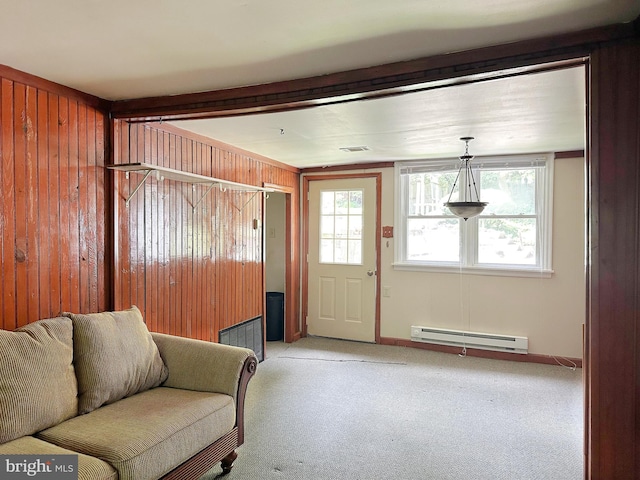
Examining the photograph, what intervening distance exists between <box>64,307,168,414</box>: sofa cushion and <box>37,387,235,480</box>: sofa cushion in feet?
0.25

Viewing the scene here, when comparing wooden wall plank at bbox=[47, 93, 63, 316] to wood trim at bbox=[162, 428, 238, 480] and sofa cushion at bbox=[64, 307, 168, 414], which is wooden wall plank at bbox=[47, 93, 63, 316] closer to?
sofa cushion at bbox=[64, 307, 168, 414]

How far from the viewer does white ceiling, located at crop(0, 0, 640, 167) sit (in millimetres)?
1630

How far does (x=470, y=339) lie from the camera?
4.88 meters

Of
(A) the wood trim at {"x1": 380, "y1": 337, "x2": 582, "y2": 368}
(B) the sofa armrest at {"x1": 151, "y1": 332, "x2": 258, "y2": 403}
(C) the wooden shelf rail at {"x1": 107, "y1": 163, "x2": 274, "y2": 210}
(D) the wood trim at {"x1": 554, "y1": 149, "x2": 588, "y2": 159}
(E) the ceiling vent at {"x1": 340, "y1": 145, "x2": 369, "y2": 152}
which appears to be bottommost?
(A) the wood trim at {"x1": 380, "y1": 337, "x2": 582, "y2": 368}

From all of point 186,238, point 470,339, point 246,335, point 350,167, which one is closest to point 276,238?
point 350,167

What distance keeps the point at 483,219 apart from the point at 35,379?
4.43 metres

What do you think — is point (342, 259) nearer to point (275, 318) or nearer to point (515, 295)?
point (275, 318)

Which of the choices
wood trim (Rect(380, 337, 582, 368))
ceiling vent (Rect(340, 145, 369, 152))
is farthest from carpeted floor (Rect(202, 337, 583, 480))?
ceiling vent (Rect(340, 145, 369, 152))

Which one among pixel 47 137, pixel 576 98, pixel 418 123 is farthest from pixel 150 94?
pixel 576 98

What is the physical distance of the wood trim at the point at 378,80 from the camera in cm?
180

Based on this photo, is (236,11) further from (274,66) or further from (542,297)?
(542,297)

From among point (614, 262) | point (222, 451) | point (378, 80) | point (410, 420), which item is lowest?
point (410, 420)

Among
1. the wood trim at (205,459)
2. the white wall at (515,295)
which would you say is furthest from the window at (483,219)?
the wood trim at (205,459)

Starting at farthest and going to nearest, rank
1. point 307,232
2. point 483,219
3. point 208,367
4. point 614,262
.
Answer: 1. point 307,232
2. point 483,219
3. point 208,367
4. point 614,262
